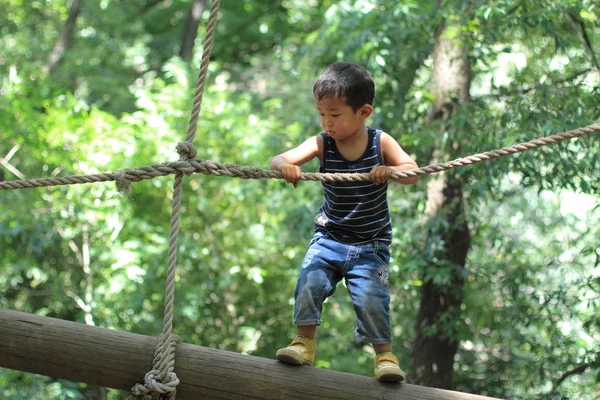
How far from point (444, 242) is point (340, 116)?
1.66 meters

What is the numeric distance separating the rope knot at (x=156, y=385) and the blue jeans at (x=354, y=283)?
38 cm

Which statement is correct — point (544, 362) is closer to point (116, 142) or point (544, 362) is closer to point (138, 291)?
point (138, 291)

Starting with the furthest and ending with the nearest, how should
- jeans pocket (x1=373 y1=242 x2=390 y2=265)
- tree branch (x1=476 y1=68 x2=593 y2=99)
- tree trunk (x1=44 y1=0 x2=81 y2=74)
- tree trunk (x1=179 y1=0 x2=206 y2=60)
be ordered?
tree trunk (x1=179 y1=0 x2=206 y2=60) < tree trunk (x1=44 y1=0 x2=81 y2=74) < tree branch (x1=476 y1=68 x2=593 y2=99) < jeans pocket (x1=373 y1=242 x2=390 y2=265)

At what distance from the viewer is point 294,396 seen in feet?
6.01

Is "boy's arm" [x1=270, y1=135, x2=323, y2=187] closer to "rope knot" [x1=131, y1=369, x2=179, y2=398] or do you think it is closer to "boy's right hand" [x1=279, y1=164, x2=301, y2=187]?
"boy's right hand" [x1=279, y1=164, x2=301, y2=187]

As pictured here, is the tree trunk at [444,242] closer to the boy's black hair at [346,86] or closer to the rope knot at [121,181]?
the boy's black hair at [346,86]

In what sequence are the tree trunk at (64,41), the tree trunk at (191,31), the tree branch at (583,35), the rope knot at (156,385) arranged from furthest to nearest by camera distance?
the tree trunk at (191,31), the tree trunk at (64,41), the tree branch at (583,35), the rope knot at (156,385)

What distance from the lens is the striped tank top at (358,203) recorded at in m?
2.08

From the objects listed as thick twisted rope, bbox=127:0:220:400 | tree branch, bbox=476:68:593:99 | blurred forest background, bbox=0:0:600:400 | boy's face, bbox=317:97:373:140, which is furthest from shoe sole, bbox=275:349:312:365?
tree branch, bbox=476:68:593:99

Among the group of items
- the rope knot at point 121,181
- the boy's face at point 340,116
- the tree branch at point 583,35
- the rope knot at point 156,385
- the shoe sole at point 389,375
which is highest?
the tree branch at point 583,35

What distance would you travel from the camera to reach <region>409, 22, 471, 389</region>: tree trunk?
350 cm

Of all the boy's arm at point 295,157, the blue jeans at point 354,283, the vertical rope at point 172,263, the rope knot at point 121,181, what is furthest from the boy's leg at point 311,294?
the rope knot at point 121,181

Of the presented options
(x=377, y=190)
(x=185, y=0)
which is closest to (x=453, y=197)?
(x=377, y=190)

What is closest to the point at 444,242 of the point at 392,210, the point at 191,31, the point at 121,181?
the point at 392,210
